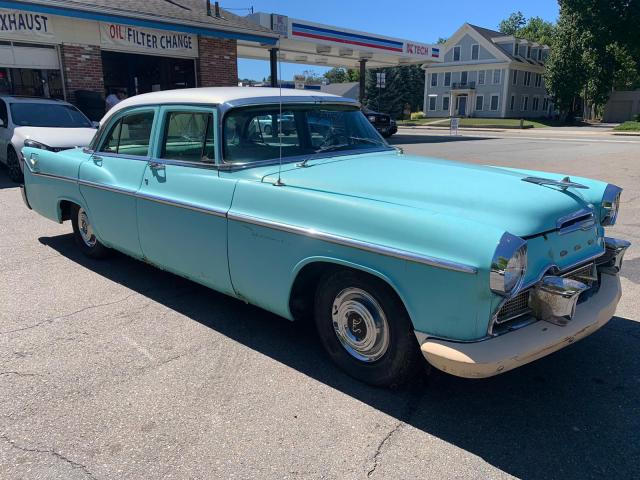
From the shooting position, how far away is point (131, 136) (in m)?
4.51

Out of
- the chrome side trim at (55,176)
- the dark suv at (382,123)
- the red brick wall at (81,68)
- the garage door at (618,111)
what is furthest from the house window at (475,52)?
the chrome side trim at (55,176)

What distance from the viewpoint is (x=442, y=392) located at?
305cm

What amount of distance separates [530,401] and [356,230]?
139cm

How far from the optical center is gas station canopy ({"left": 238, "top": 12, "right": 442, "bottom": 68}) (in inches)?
806

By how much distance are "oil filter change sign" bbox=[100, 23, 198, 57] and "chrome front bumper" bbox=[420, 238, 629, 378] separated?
1488 cm

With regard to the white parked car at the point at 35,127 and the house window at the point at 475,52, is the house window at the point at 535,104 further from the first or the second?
the white parked car at the point at 35,127

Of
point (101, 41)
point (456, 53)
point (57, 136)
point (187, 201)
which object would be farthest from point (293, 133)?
point (456, 53)

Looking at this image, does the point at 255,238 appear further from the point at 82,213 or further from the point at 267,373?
the point at 82,213

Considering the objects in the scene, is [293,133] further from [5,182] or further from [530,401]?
[5,182]

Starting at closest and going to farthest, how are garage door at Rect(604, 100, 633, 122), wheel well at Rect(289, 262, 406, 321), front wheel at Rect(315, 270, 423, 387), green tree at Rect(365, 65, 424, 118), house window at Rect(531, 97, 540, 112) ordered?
front wheel at Rect(315, 270, 423, 387)
wheel well at Rect(289, 262, 406, 321)
garage door at Rect(604, 100, 633, 122)
house window at Rect(531, 97, 540, 112)
green tree at Rect(365, 65, 424, 118)

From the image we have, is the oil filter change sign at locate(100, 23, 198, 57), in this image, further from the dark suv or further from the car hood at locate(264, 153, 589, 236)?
the car hood at locate(264, 153, 589, 236)

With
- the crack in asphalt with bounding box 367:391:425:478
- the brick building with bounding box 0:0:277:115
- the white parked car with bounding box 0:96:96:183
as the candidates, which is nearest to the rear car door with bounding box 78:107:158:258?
the crack in asphalt with bounding box 367:391:425:478

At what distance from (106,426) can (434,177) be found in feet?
7.75

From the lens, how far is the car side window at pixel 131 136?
427cm
